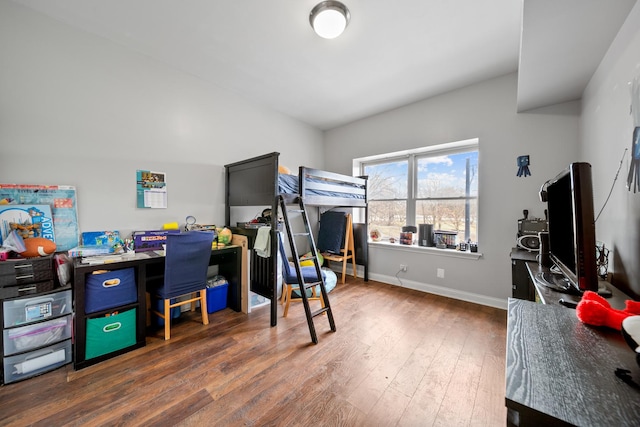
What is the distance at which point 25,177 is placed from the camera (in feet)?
6.51

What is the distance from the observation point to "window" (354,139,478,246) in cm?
329

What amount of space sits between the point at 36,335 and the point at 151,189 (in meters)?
1.45

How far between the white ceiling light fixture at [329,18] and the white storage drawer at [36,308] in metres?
2.85

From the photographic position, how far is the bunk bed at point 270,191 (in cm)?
246

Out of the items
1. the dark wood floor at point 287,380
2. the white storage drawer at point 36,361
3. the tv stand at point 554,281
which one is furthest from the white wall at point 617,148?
the white storage drawer at point 36,361

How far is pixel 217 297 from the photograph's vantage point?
9.10 feet

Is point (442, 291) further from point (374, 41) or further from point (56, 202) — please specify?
point (56, 202)

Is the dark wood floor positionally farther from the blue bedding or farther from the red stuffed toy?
the blue bedding

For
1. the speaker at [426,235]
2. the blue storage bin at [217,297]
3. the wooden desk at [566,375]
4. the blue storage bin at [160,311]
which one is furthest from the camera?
the speaker at [426,235]

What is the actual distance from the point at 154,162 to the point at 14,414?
6.91 ft

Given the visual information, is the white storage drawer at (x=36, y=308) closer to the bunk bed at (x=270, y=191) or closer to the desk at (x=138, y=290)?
the desk at (x=138, y=290)

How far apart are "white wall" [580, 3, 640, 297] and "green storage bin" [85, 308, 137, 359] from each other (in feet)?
11.1

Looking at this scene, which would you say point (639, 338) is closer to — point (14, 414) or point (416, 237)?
point (14, 414)

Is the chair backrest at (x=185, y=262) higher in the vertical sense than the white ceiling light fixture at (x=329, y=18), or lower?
lower
